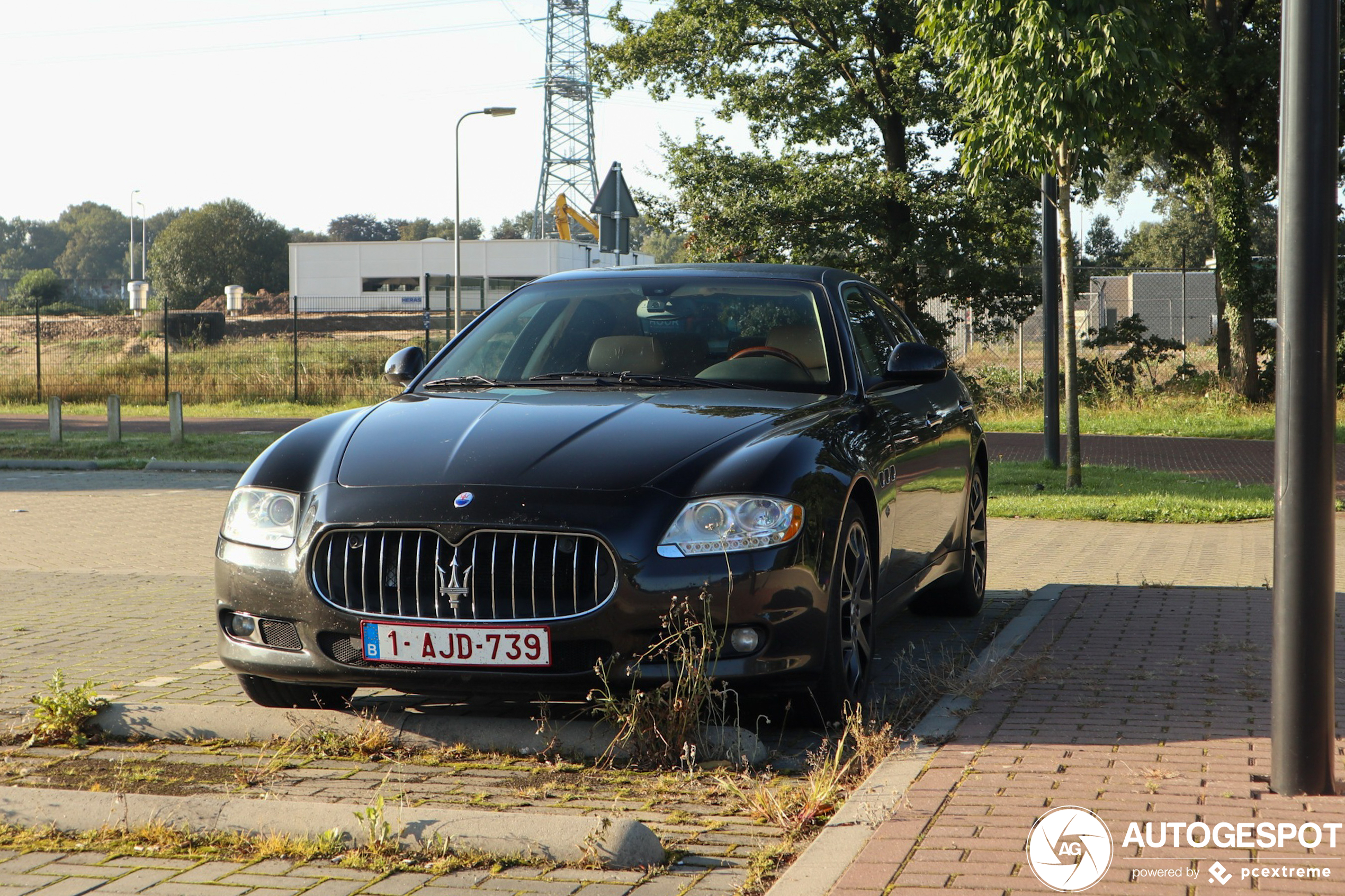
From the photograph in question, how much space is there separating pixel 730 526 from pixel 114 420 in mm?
17780

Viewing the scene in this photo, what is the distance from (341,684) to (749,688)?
131cm

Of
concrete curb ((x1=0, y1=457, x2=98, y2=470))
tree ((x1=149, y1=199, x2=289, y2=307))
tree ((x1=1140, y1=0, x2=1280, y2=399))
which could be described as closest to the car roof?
concrete curb ((x1=0, y1=457, x2=98, y2=470))

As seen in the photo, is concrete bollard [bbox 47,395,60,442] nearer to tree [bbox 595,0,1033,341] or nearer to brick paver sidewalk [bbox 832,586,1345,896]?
tree [bbox 595,0,1033,341]

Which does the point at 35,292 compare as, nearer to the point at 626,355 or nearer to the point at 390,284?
the point at 390,284

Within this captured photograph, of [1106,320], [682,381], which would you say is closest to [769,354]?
[682,381]

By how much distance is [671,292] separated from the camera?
Result: 605cm

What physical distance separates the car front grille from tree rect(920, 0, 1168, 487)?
9232mm

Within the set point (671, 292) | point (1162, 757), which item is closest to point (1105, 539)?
point (671, 292)

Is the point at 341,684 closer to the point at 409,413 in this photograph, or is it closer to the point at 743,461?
the point at 409,413

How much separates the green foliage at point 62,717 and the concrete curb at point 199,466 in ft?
39.5

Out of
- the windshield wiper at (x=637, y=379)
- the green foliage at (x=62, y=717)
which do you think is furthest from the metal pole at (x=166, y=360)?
the green foliage at (x=62, y=717)

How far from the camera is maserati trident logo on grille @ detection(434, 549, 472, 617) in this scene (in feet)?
14.1

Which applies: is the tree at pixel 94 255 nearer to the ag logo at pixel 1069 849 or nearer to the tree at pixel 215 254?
the tree at pixel 215 254

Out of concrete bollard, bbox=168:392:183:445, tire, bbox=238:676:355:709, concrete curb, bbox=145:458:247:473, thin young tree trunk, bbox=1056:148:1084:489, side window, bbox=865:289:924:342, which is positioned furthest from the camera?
concrete bollard, bbox=168:392:183:445
